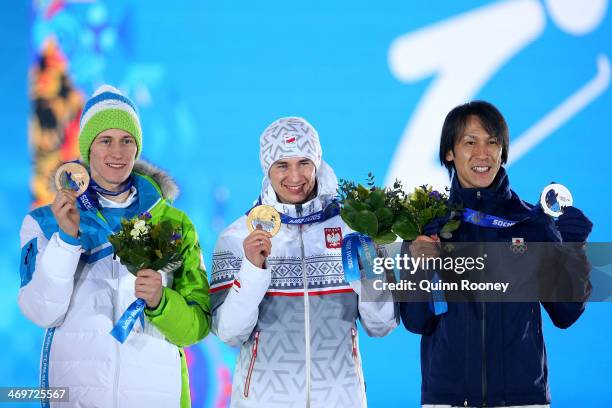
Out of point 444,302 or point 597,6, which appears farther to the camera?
point 597,6

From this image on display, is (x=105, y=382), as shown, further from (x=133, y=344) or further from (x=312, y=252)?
(x=312, y=252)

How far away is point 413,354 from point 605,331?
1.11 meters

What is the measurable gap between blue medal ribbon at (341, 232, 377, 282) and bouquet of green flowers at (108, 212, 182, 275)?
0.54 meters

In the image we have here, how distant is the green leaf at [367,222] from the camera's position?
270 cm

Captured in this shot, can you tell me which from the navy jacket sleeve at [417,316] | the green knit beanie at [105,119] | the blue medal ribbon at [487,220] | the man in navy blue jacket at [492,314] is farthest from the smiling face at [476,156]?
the green knit beanie at [105,119]

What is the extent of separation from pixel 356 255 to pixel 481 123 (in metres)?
0.64

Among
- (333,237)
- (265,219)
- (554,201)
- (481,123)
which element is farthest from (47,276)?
(554,201)

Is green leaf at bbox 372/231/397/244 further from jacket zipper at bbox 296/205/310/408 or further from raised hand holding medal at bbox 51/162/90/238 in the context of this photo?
raised hand holding medal at bbox 51/162/90/238

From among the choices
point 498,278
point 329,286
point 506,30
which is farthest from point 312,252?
point 506,30

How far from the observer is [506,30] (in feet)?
16.3

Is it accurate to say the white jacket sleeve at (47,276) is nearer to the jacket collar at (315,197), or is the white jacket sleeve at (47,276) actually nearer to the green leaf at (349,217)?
the jacket collar at (315,197)

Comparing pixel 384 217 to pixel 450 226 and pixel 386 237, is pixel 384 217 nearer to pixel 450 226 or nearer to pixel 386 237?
pixel 386 237

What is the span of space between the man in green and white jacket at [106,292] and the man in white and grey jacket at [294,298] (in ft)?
0.47

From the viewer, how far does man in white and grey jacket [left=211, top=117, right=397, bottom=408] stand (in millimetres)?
2838
